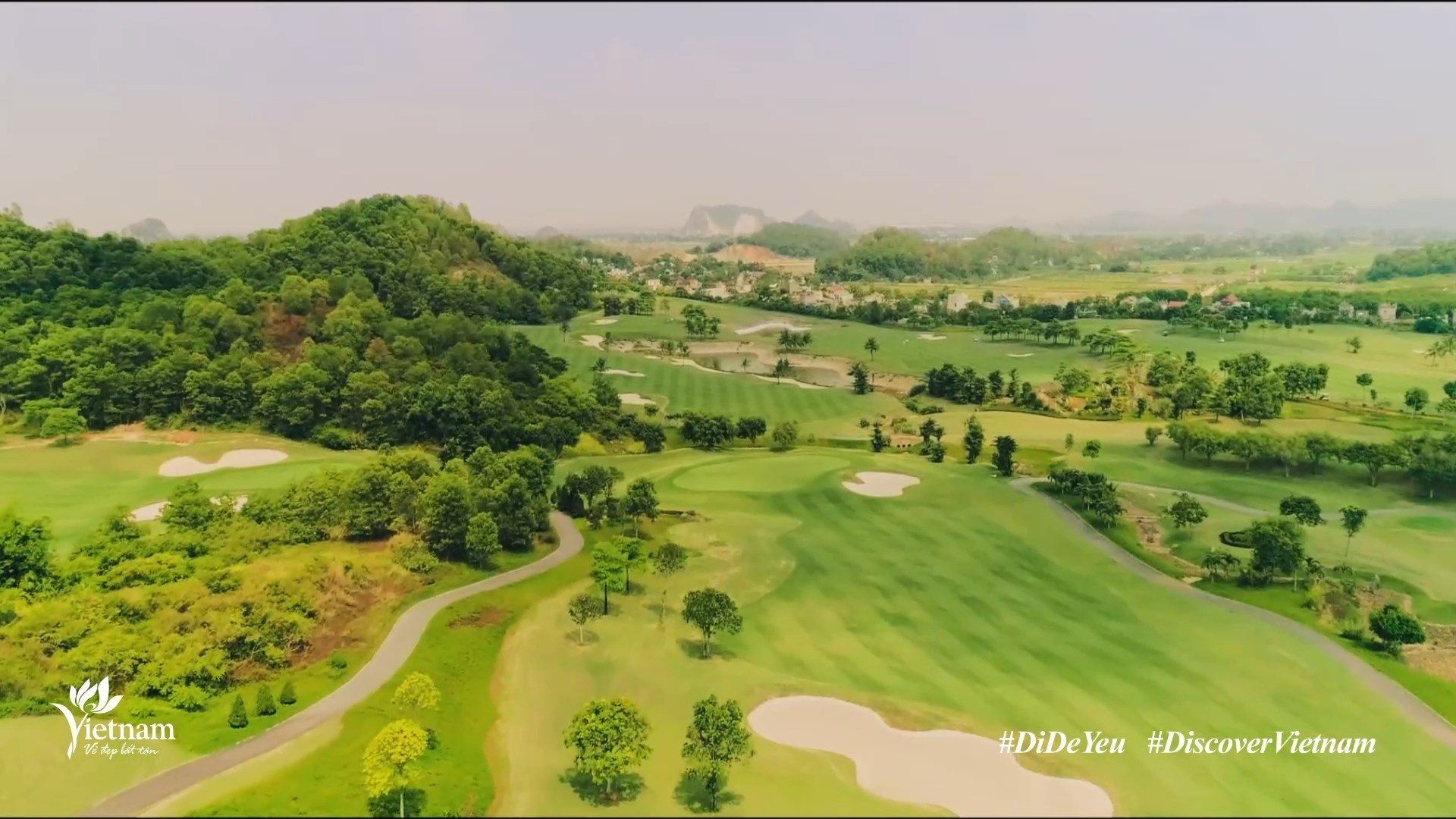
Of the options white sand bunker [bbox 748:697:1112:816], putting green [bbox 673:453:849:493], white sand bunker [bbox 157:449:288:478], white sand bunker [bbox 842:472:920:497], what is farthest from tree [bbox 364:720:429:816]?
white sand bunker [bbox 157:449:288:478]

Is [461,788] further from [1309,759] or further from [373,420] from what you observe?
[373,420]

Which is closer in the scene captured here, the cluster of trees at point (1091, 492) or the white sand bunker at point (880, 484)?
the cluster of trees at point (1091, 492)

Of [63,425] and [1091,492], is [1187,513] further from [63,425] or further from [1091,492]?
[63,425]

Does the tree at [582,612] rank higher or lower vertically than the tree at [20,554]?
lower

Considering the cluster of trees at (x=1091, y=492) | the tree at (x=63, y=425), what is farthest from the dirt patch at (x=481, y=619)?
the tree at (x=63, y=425)

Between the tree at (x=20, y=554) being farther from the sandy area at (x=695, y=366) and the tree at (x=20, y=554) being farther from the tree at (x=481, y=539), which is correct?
the sandy area at (x=695, y=366)
